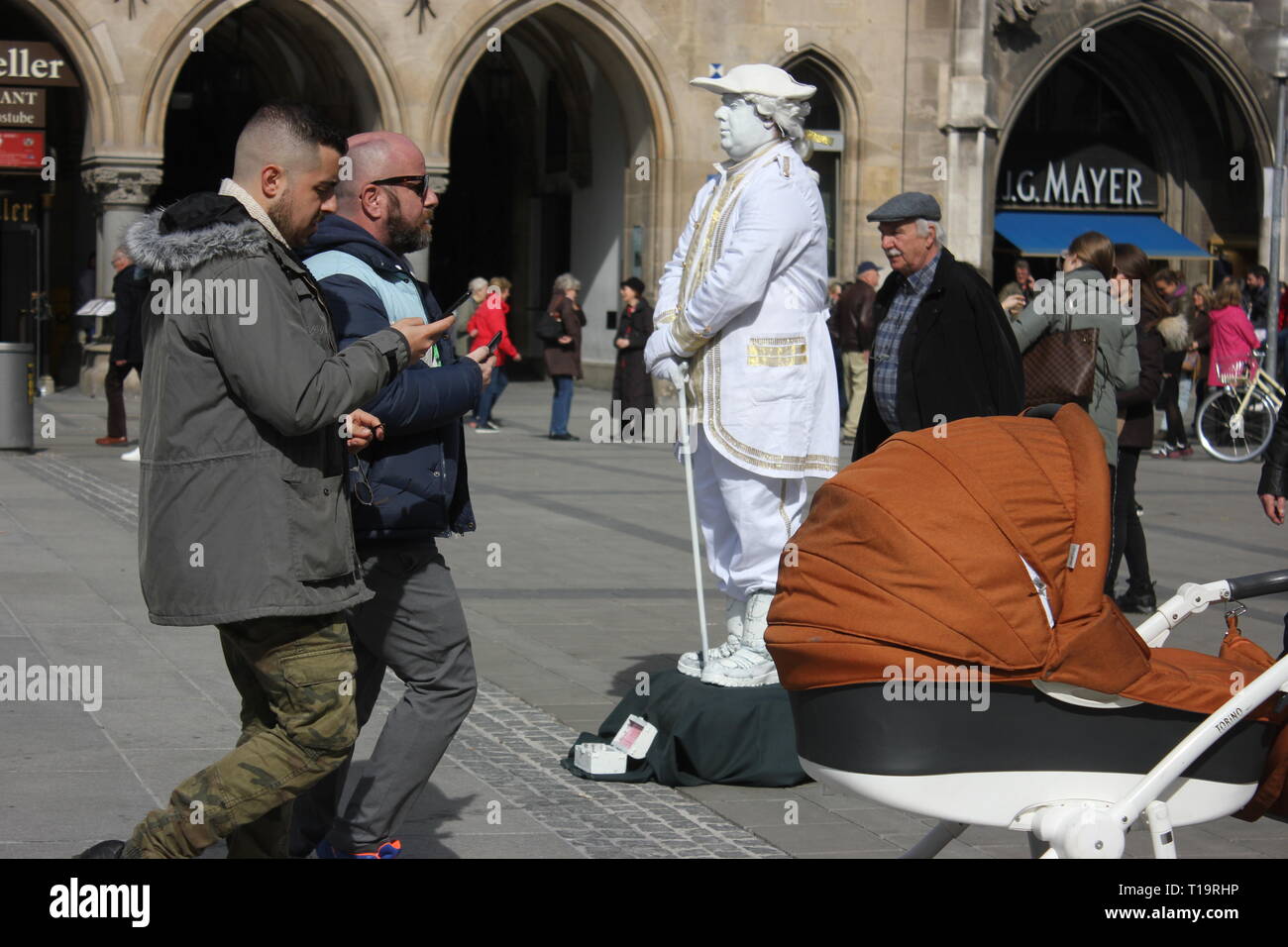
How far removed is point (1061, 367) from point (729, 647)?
2.69 meters

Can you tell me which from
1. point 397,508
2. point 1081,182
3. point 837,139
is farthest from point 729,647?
point 1081,182

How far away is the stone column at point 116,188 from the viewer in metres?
22.2

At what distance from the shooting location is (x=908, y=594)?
11.6 ft

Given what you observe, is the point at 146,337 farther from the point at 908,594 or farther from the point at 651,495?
the point at 651,495

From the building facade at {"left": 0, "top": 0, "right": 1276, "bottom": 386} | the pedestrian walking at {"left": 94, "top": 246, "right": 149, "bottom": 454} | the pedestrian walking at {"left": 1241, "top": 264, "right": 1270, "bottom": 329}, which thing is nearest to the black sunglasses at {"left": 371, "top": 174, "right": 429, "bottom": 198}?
the pedestrian walking at {"left": 94, "top": 246, "right": 149, "bottom": 454}

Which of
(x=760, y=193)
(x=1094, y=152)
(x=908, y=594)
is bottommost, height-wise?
(x=908, y=594)

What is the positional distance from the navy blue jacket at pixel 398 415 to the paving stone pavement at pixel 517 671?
1.02 metres

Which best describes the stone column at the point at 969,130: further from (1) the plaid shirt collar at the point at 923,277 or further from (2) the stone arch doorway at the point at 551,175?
(1) the plaid shirt collar at the point at 923,277

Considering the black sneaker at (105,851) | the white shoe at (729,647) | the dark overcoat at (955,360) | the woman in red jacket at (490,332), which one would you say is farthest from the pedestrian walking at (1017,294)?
the woman in red jacket at (490,332)

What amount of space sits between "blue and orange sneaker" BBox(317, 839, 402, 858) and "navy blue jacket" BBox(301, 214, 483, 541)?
773 mm

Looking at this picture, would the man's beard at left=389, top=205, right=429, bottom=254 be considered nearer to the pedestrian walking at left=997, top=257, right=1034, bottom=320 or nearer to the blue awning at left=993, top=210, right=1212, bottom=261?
the pedestrian walking at left=997, top=257, right=1034, bottom=320

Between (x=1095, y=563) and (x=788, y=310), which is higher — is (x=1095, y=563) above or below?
below

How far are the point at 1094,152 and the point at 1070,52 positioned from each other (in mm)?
1651
